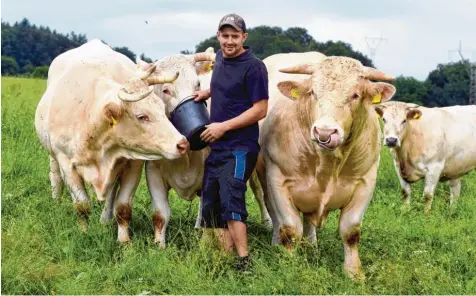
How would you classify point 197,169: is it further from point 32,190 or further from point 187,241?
point 32,190

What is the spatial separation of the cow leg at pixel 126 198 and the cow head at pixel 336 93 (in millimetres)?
1728

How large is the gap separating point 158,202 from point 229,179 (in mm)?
1084

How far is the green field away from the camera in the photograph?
5.98 meters

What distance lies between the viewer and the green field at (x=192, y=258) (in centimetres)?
598

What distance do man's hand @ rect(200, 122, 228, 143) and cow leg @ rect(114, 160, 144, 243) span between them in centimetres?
110

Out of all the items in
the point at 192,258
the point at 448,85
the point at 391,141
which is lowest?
the point at 448,85

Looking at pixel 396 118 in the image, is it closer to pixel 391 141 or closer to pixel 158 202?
pixel 391 141

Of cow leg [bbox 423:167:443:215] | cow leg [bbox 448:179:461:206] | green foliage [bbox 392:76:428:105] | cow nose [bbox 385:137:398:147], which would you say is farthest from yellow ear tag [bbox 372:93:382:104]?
green foliage [bbox 392:76:428:105]

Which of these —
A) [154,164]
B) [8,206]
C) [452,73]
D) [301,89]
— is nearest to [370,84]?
[301,89]

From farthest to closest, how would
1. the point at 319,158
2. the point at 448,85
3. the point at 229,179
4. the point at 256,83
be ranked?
the point at 448,85
the point at 319,158
the point at 229,179
the point at 256,83

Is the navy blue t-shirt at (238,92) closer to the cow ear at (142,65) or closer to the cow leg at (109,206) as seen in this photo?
the cow ear at (142,65)

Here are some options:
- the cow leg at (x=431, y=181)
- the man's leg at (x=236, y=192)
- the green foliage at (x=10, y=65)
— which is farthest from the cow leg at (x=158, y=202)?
the green foliage at (x=10, y=65)

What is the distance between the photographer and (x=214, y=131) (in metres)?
6.32

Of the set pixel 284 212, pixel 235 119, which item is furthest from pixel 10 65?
pixel 235 119
